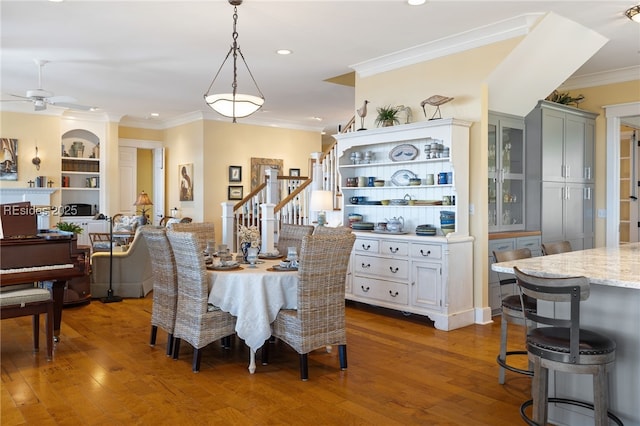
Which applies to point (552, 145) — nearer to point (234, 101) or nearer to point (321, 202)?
point (321, 202)

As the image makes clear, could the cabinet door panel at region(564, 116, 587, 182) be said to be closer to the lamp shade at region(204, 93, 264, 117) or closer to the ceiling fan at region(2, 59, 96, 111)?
the lamp shade at region(204, 93, 264, 117)

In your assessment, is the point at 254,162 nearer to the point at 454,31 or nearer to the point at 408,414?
the point at 454,31

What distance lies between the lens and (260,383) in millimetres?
3488

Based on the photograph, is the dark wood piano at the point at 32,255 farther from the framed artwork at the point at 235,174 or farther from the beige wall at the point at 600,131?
the beige wall at the point at 600,131

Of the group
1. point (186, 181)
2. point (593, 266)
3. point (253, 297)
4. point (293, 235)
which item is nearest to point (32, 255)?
point (253, 297)

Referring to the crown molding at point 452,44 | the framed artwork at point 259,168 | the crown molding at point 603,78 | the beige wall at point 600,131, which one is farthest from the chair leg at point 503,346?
the framed artwork at point 259,168

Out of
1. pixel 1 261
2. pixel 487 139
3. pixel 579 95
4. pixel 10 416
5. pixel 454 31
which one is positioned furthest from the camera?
pixel 579 95

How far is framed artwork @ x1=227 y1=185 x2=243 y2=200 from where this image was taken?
388 inches

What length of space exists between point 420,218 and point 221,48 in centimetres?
283

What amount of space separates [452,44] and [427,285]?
245 centimetres

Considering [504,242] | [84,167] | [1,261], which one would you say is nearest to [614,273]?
[504,242]

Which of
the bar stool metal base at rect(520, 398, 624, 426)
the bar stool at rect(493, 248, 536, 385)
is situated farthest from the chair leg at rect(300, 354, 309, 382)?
the bar stool metal base at rect(520, 398, 624, 426)

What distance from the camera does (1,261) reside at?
3887 mm

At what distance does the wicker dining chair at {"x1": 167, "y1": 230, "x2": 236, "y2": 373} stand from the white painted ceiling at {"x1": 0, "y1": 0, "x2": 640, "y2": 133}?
6.64 ft
